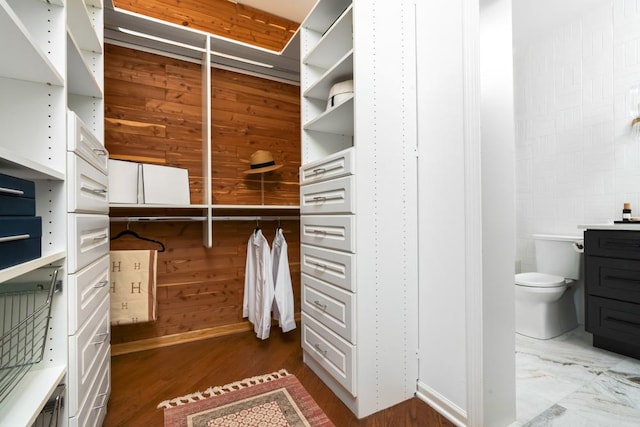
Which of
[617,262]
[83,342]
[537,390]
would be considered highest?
[617,262]

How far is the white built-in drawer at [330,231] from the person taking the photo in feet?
4.35

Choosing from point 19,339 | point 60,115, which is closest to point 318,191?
point 60,115

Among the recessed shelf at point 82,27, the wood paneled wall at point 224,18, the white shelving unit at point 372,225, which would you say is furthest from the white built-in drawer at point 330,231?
the wood paneled wall at point 224,18

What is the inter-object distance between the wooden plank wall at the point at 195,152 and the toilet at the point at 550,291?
6.13 ft

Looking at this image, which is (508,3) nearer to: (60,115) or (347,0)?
(347,0)

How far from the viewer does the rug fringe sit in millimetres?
1439

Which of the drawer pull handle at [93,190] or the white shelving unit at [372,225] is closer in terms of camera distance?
the drawer pull handle at [93,190]

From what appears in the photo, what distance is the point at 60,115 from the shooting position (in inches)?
35.0

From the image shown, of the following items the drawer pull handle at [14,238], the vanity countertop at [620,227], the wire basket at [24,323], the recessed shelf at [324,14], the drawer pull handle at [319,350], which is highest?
the recessed shelf at [324,14]

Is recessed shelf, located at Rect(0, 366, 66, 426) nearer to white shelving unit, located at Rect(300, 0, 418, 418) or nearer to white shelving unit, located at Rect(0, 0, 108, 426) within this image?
white shelving unit, located at Rect(0, 0, 108, 426)

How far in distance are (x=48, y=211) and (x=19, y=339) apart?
1.26ft

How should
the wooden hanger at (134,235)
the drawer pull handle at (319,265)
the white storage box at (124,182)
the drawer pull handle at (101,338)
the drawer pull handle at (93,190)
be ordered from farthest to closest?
the wooden hanger at (134,235), the white storage box at (124,182), the drawer pull handle at (319,265), the drawer pull handle at (101,338), the drawer pull handle at (93,190)

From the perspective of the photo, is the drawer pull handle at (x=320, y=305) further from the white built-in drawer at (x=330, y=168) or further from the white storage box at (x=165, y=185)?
the white storage box at (x=165, y=185)

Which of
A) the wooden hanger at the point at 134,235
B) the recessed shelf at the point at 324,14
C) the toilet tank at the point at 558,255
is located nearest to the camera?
the recessed shelf at the point at 324,14
